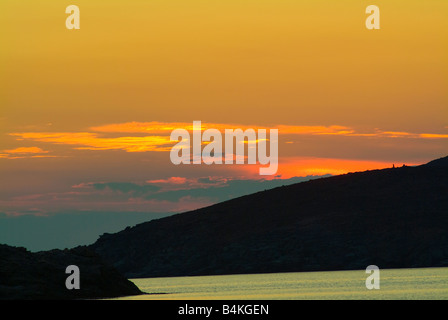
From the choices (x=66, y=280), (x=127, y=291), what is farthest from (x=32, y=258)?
(x=127, y=291)

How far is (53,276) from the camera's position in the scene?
111 metres

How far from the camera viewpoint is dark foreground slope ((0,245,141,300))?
106 metres

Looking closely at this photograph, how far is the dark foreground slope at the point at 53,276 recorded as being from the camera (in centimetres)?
10569
